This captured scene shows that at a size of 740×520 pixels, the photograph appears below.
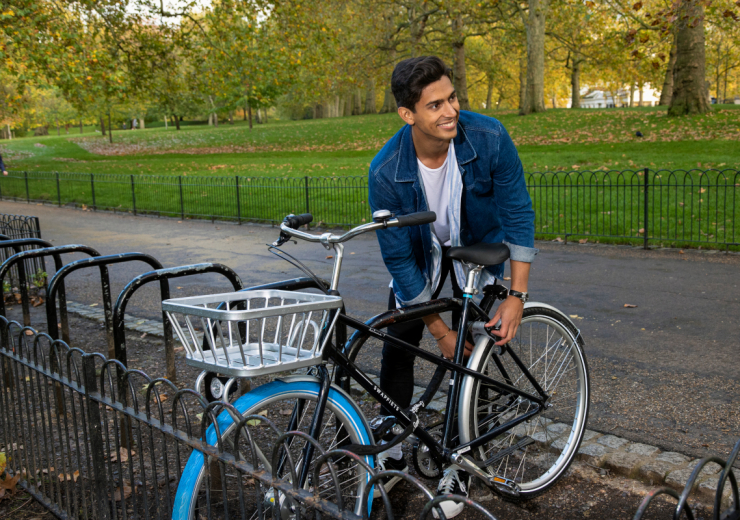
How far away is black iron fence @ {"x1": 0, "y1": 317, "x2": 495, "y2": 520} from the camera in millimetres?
2068

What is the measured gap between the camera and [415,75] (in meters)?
2.86

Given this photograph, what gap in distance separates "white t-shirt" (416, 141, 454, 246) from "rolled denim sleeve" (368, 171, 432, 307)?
16 centimetres

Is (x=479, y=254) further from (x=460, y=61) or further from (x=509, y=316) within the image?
(x=460, y=61)

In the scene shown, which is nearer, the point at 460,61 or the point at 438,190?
the point at 438,190

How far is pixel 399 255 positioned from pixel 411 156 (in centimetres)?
45

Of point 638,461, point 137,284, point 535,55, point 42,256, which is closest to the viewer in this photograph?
point 638,461

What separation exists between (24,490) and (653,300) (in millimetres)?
5938

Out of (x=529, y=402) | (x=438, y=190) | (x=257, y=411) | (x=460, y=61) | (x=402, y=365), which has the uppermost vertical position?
(x=460, y=61)

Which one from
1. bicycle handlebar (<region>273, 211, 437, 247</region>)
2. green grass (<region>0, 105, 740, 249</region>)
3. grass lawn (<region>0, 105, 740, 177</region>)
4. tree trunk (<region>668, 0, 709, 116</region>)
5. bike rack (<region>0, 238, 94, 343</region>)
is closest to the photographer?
bicycle handlebar (<region>273, 211, 437, 247</region>)

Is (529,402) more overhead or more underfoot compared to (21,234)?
more underfoot

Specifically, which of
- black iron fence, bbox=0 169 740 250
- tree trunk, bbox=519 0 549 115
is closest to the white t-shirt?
black iron fence, bbox=0 169 740 250

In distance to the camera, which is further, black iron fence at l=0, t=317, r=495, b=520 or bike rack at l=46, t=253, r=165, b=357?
bike rack at l=46, t=253, r=165, b=357

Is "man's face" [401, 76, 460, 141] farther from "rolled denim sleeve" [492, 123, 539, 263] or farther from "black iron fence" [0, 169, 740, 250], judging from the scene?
"black iron fence" [0, 169, 740, 250]

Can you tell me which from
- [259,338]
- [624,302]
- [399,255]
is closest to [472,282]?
[399,255]
